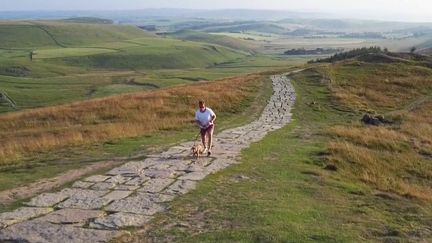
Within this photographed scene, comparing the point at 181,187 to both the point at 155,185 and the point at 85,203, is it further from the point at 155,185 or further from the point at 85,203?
→ the point at 85,203

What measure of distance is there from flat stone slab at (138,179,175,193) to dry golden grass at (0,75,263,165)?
764 cm

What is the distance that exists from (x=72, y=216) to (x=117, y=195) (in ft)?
5.81

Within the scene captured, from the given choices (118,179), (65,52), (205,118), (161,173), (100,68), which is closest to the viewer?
(118,179)

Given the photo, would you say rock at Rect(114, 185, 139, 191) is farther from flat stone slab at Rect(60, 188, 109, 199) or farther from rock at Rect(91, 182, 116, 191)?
flat stone slab at Rect(60, 188, 109, 199)

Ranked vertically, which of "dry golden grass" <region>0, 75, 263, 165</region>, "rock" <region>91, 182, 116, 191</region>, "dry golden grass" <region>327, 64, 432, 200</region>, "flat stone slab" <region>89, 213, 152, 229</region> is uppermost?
"flat stone slab" <region>89, 213, 152, 229</region>

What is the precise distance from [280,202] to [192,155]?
5.70 metres

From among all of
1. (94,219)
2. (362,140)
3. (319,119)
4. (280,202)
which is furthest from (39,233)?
(319,119)

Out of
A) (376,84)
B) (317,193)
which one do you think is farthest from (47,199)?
(376,84)

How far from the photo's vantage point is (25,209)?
456 inches

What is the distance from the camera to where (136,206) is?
1173 centimetres

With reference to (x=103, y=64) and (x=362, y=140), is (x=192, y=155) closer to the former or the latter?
(x=362, y=140)

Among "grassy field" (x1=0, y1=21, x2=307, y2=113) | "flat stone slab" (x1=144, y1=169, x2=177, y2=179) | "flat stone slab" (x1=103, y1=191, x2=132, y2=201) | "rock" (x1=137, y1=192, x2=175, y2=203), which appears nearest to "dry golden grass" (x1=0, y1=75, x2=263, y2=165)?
"flat stone slab" (x1=144, y1=169, x2=177, y2=179)

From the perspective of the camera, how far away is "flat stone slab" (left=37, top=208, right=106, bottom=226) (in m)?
10.7

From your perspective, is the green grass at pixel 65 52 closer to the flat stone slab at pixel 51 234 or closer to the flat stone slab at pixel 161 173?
the flat stone slab at pixel 161 173
